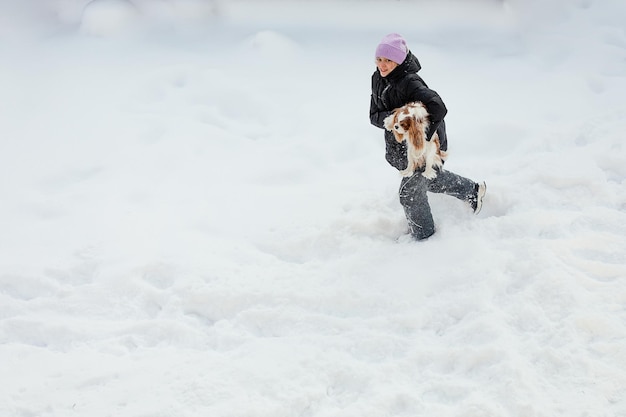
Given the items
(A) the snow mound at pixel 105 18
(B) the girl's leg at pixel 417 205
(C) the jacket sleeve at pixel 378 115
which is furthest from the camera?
(A) the snow mound at pixel 105 18

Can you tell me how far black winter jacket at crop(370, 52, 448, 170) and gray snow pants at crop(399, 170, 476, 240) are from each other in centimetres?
14

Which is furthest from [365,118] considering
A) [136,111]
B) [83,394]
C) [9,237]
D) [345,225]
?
[83,394]

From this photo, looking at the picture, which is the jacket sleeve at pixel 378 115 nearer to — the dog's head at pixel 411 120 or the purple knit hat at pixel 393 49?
the dog's head at pixel 411 120

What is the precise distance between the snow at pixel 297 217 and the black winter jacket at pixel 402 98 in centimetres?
64

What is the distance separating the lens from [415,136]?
3369 mm

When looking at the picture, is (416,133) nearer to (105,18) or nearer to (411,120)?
(411,120)

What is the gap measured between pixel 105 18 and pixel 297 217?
321cm

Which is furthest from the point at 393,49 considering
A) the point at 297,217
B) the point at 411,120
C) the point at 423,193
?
the point at 297,217

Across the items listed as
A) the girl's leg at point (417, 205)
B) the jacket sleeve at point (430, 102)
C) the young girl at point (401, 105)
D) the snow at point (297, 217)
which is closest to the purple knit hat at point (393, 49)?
the young girl at point (401, 105)

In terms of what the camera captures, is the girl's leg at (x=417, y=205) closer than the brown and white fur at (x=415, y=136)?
No

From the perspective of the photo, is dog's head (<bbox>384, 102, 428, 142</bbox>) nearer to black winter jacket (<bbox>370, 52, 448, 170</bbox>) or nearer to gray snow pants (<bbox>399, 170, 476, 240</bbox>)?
black winter jacket (<bbox>370, 52, 448, 170</bbox>)

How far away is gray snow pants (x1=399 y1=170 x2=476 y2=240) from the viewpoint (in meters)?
3.70

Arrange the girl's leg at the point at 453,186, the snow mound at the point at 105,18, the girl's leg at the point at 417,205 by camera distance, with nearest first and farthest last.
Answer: the girl's leg at the point at 417,205, the girl's leg at the point at 453,186, the snow mound at the point at 105,18

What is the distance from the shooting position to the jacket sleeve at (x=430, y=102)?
11.0ft
